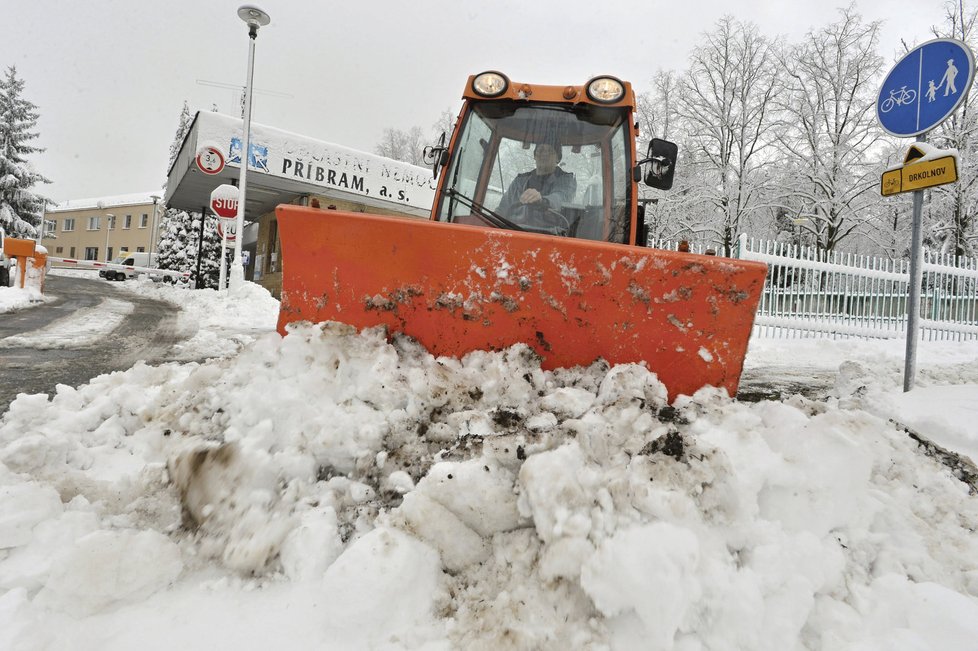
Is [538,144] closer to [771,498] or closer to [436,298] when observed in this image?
[436,298]

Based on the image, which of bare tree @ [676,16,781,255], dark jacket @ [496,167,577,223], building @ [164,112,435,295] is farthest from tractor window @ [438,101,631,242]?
bare tree @ [676,16,781,255]

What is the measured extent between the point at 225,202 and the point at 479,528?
13.2 metres

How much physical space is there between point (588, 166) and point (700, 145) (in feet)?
56.5

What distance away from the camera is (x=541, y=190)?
3.60 m

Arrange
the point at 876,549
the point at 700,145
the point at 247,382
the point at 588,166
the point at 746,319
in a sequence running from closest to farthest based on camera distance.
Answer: the point at 876,549 < the point at 247,382 < the point at 746,319 < the point at 588,166 < the point at 700,145

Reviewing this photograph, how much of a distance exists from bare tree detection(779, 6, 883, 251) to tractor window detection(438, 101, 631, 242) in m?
15.9

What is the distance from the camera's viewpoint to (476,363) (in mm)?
2463

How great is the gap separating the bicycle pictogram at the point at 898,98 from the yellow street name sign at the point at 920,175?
482mm

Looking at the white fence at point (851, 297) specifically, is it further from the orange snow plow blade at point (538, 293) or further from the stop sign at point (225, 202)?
the stop sign at point (225, 202)

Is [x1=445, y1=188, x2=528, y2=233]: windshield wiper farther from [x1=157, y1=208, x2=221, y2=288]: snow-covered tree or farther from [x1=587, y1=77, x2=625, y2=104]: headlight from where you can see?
[x1=157, y1=208, x2=221, y2=288]: snow-covered tree

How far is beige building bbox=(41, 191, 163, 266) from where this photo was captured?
50594 mm

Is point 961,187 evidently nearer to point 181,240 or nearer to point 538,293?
point 538,293

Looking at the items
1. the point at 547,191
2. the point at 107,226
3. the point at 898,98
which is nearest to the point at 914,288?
the point at 898,98

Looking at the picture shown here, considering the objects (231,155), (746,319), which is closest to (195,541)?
(746,319)
